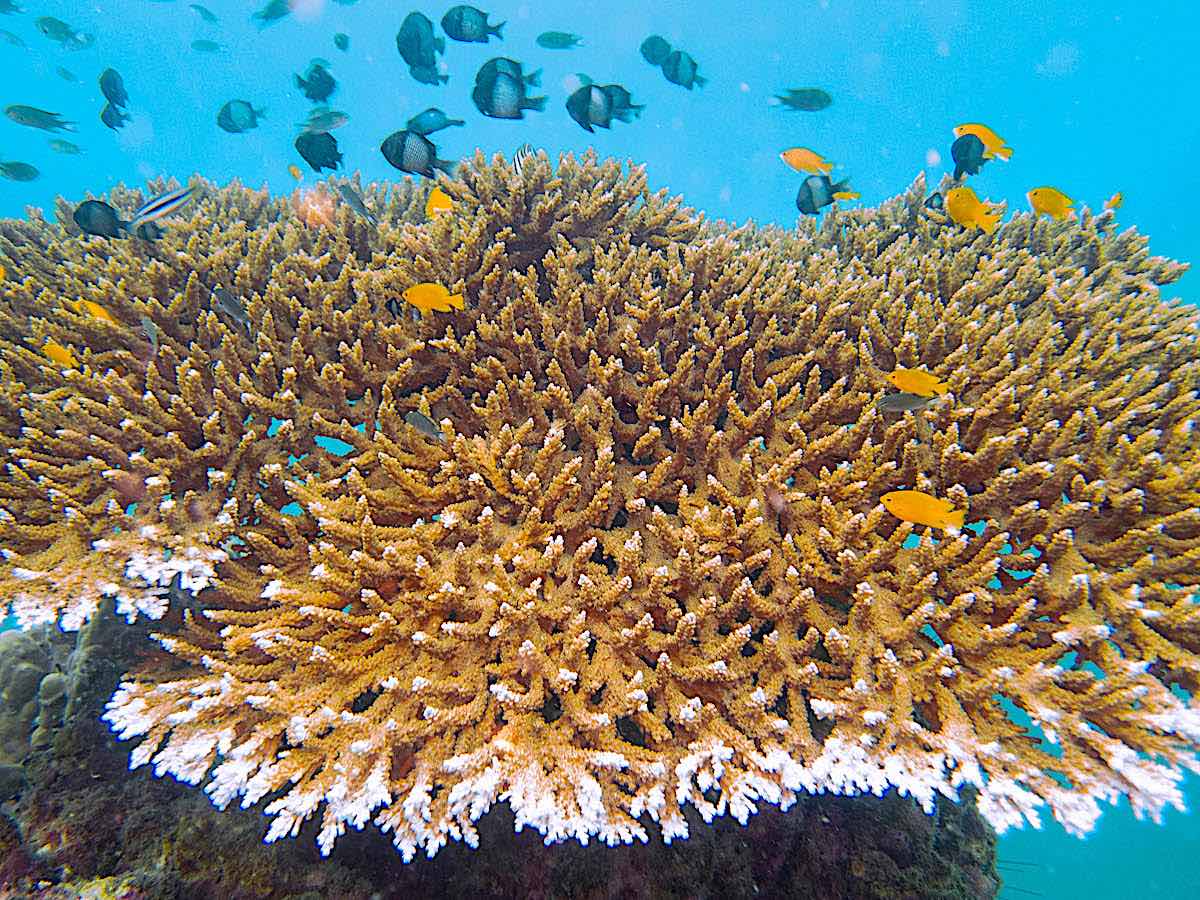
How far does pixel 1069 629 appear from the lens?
227cm

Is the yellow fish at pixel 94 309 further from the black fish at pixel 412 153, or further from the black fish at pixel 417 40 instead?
the black fish at pixel 417 40

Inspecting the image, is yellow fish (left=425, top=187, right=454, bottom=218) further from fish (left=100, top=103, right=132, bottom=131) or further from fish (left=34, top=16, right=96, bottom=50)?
fish (left=34, top=16, right=96, bottom=50)

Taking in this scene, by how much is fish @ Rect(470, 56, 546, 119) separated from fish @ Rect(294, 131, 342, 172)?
111 cm

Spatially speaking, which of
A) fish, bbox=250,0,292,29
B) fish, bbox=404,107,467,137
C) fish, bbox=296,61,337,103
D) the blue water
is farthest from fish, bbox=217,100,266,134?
the blue water

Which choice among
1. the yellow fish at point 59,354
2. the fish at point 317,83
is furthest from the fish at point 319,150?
the fish at point 317,83

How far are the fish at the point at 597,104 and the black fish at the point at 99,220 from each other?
3.21 metres

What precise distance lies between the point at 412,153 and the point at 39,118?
7715mm

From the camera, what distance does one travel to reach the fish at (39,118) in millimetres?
7680

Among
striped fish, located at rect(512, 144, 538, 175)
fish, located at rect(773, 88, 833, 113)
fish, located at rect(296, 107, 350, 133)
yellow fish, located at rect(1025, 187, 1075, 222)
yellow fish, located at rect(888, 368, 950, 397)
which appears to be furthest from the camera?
fish, located at rect(773, 88, 833, 113)

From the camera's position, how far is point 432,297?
10.5ft

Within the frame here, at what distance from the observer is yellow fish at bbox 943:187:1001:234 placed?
4012 millimetres

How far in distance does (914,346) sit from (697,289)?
1.32 meters

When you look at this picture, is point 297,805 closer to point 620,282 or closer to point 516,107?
point 620,282

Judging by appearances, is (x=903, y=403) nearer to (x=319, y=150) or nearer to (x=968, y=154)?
(x=968, y=154)
